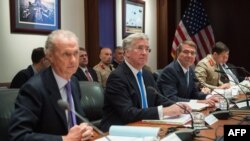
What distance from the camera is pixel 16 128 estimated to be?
1507 mm

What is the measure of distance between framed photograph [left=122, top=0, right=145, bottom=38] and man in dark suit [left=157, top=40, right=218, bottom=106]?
8.24 feet

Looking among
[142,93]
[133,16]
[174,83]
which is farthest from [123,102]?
[133,16]

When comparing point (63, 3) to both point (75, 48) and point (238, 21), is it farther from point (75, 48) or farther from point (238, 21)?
point (238, 21)

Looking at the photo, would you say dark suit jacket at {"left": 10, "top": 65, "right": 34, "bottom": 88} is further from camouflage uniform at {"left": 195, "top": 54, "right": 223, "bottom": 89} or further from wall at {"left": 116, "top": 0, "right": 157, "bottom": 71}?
wall at {"left": 116, "top": 0, "right": 157, "bottom": 71}

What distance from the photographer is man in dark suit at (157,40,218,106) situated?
2.98 m

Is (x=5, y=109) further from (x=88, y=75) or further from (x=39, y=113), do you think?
(x=88, y=75)

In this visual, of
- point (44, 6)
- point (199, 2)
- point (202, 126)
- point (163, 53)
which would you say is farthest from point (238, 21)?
point (202, 126)

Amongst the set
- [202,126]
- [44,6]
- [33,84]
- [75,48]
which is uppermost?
[44,6]

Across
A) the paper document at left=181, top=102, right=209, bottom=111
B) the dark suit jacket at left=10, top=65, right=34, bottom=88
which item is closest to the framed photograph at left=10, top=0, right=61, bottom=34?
the dark suit jacket at left=10, top=65, right=34, bottom=88

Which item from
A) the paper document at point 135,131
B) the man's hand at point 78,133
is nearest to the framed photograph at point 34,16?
the paper document at point 135,131

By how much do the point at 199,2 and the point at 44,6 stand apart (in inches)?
147

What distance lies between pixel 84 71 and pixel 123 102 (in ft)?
7.68

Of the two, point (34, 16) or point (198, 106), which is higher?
point (34, 16)

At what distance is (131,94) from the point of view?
2.26 metres
